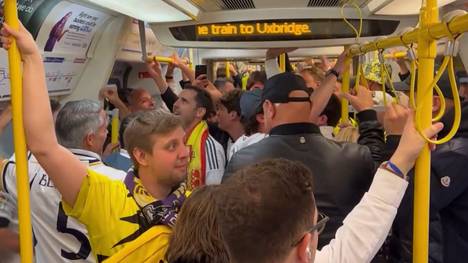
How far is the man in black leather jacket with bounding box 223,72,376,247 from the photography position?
2.21 meters

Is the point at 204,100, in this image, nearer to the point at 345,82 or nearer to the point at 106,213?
the point at 345,82

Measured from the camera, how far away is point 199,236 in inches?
48.0

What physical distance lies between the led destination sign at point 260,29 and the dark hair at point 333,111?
104 cm

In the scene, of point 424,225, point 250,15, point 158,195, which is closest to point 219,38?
point 250,15

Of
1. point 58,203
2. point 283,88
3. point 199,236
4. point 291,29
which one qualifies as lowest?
point 58,203

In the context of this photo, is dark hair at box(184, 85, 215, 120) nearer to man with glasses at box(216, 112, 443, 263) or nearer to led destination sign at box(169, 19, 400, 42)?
led destination sign at box(169, 19, 400, 42)

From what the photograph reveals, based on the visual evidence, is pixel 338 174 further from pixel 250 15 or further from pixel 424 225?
pixel 250 15

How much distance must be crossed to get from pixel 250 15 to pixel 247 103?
891 millimetres

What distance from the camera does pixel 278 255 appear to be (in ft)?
3.83

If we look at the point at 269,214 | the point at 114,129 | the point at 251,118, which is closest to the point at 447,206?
the point at 269,214

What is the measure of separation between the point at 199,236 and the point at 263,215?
17 cm

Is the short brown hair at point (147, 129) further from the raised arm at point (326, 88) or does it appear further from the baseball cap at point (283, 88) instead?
the raised arm at point (326, 88)

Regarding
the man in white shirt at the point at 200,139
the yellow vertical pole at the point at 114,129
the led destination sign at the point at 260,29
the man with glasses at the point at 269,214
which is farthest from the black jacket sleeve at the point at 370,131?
the yellow vertical pole at the point at 114,129

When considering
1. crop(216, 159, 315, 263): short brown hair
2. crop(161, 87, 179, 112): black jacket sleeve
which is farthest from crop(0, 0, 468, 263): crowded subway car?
crop(161, 87, 179, 112): black jacket sleeve
